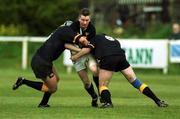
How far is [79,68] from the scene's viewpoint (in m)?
15.3

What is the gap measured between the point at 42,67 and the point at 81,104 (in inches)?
71.5

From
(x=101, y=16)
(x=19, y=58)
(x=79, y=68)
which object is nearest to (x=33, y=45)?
(x=19, y=58)

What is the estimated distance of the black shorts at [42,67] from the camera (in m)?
14.8

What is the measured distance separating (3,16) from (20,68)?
354 inches

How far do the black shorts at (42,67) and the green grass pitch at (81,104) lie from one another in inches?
26.8

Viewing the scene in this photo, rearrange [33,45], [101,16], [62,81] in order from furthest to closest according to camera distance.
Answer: [101,16] < [33,45] < [62,81]

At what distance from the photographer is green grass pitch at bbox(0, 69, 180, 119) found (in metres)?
13.3

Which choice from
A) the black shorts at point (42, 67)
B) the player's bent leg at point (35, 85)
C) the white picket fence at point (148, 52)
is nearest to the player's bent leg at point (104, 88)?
the black shorts at point (42, 67)

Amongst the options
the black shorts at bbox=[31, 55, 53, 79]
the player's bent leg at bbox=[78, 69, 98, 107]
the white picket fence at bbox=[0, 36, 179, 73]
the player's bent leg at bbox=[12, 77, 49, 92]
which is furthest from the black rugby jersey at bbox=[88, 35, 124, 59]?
the white picket fence at bbox=[0, 36, 179, 73]

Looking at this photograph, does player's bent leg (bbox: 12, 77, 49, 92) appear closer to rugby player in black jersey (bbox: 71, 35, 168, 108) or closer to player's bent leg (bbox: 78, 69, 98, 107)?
player's bent leg (bbox: 78, 69, 98, 107)

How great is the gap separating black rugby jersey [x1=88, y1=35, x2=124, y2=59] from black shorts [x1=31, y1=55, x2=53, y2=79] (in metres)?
0.90

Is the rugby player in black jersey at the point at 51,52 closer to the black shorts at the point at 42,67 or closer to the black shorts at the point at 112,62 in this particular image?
the black shorts at the point at 42,67

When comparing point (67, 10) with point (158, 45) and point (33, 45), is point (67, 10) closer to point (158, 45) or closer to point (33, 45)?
point (33, 45)

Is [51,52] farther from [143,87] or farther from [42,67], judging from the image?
[143,87]
